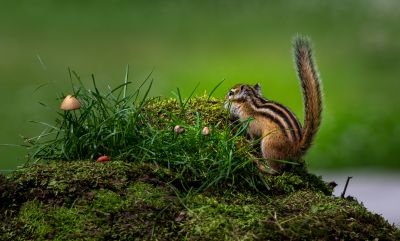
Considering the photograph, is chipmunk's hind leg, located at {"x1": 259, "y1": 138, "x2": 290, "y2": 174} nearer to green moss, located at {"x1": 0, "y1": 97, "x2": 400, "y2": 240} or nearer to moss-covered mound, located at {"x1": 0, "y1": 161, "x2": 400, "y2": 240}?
green moss, located at {"x1": 0, "y1": 97, "x2": 400, "y2": 240}

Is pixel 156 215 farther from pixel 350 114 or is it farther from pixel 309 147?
pixel 350 114

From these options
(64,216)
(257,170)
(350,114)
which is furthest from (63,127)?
(350,114)

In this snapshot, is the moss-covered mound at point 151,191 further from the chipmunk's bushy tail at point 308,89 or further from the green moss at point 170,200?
the chipmunk's bushy tail at point 308,89

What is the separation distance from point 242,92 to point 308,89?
561 mm

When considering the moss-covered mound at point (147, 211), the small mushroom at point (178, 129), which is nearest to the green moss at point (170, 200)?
the moss-covered mound at point (147, 211)

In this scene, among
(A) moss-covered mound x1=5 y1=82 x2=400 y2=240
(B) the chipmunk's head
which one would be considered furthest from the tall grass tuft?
(B) the chipmunk's head

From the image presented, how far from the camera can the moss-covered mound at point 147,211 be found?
4.14 meters

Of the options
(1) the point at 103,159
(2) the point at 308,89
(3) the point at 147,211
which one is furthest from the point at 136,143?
(2) the point at 308,89

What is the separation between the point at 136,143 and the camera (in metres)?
5.10

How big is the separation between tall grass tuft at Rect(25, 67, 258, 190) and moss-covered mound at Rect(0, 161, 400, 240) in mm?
143

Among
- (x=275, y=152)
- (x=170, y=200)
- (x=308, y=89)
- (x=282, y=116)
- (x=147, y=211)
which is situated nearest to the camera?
(x=147, y=211)

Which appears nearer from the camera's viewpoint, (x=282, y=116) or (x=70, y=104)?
(x=70, y=104)

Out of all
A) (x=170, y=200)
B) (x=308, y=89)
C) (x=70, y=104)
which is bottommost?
(x=170, y=200)

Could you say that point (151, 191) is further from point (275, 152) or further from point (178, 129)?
point (275, 152)
